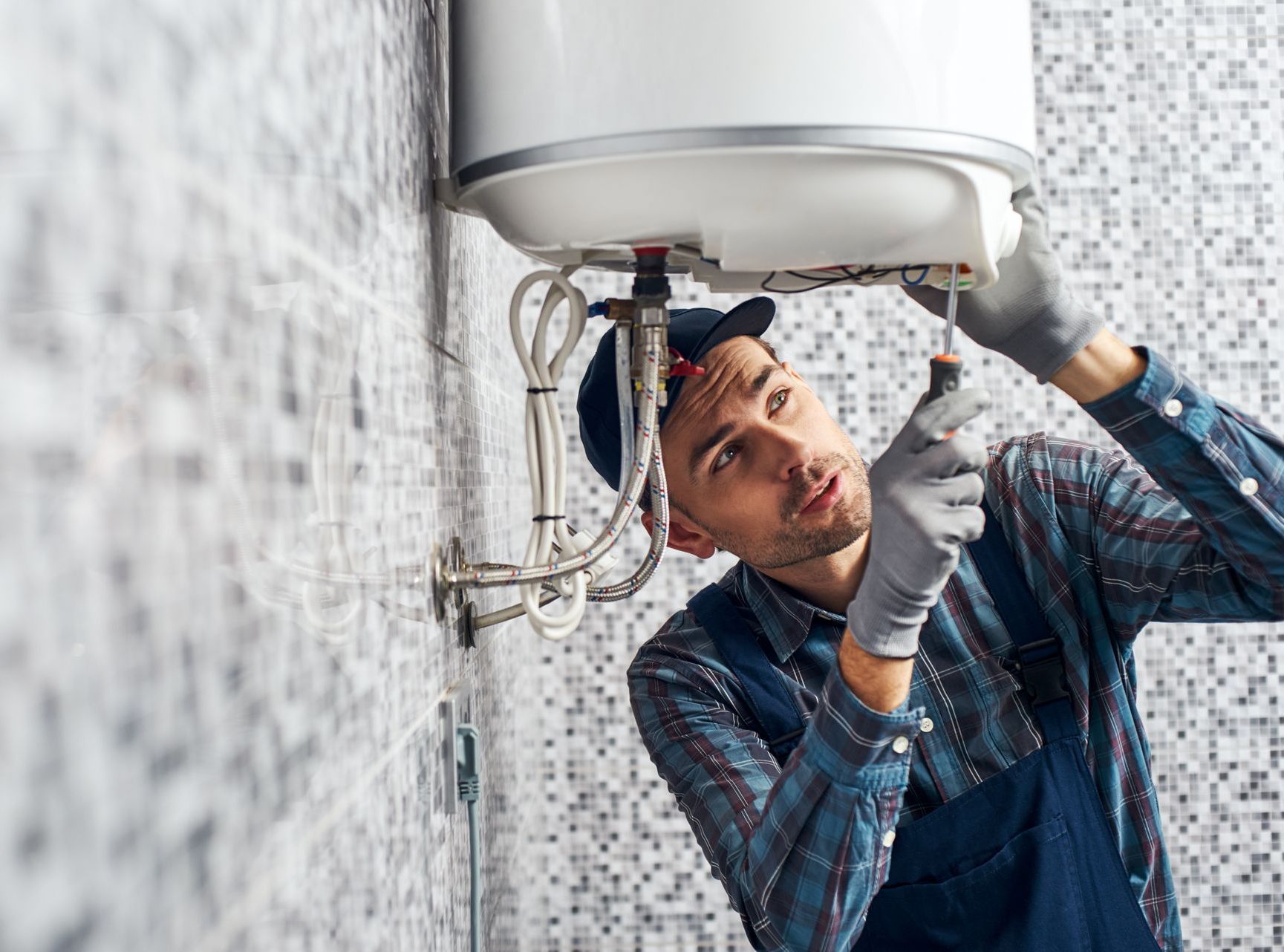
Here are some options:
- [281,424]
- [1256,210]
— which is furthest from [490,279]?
[1256,210]

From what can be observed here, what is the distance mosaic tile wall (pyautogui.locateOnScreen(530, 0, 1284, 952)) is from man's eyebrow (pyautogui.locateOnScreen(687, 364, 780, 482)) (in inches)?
28.1

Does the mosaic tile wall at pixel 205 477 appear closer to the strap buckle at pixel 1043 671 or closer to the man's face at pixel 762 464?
the man's face at pixel 762 464

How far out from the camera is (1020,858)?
3.12ft

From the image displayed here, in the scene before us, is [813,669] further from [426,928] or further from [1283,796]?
[1283,796]

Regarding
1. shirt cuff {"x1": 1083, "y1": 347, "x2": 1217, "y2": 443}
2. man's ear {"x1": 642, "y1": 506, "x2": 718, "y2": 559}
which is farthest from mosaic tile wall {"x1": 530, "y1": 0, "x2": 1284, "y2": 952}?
shirt cuff {"x1": 1083, "y1": 347, "x2": 1217, "y2": 443}

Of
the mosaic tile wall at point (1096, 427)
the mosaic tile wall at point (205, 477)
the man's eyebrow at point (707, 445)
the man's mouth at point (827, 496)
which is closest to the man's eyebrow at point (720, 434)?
the man's eyebrow at point (707, 445)

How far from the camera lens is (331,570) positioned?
42cm

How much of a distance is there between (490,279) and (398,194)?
0.52m

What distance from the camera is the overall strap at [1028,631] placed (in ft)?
3.21

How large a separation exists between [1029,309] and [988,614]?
1.12ft

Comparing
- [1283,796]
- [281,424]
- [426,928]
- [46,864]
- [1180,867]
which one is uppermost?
[281,424]

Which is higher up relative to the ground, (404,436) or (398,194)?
(398,194)

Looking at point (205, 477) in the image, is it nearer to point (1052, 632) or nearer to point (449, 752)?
point (449, 752)

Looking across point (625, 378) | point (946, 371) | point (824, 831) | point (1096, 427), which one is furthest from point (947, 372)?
point (1096, 427)
